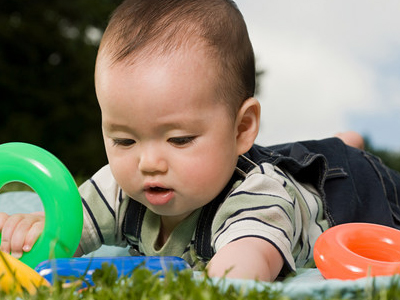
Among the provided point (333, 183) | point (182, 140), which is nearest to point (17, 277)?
point (182, 140)

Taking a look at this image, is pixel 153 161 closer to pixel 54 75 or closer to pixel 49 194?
pixel 49 194

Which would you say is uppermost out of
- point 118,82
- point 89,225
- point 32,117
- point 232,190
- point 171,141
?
point 118,82

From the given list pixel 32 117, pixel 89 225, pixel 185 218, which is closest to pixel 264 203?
pixel 185 218

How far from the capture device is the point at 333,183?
246 cm

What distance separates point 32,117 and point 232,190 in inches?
278

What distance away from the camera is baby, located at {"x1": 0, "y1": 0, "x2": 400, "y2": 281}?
1697 millimetres

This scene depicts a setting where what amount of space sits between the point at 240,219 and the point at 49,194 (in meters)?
0.64

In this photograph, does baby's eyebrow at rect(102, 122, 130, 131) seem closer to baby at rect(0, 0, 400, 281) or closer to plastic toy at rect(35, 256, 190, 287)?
baby at rect(0, 0, 400, 281)

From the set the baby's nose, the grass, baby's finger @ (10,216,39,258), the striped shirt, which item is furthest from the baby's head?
the grass

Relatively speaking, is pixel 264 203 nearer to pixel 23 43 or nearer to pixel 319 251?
pixel 319 251

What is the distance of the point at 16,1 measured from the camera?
8766mm

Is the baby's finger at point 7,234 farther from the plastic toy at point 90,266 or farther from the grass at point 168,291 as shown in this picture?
the grass at point 168,291

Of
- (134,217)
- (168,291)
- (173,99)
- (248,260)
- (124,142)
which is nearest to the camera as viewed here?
(168,291)

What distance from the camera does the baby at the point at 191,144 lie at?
5.57ft
